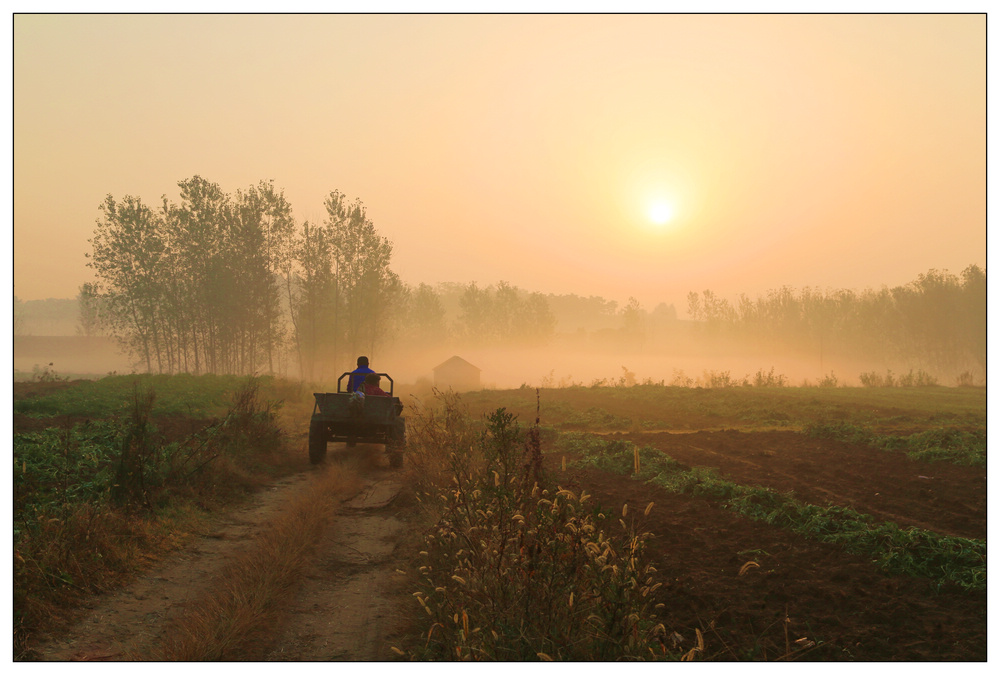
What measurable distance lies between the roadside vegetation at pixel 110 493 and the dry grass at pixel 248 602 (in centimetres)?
101

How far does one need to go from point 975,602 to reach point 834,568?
102 centimetres

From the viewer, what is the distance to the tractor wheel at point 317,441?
1201cm

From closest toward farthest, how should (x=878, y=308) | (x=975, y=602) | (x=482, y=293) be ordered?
1. (x=975, y=602)
2. (x=878, y=308)
3. (x=482, y=293)

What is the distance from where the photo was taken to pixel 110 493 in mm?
7516

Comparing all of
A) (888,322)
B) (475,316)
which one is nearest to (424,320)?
(475,316)

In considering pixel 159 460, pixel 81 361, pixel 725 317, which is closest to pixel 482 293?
pixel 725 317

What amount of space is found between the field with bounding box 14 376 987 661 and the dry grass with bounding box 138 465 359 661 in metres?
0.07

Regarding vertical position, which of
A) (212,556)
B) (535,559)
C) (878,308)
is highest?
(878,308)

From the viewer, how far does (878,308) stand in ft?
283

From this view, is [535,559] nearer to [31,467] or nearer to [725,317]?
[31,467]

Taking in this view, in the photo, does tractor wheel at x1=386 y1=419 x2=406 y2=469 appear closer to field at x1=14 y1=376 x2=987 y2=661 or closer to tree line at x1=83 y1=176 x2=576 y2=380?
field at x1=14 y1=376 x2=987 y2=661

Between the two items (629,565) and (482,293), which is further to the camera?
(482,293)

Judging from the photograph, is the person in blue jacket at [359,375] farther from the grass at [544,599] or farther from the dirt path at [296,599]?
the grass at [544,599]

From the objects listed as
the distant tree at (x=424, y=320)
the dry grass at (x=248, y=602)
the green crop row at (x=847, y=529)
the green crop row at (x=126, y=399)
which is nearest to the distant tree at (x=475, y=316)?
the distant tree at (x=424, y=320)
